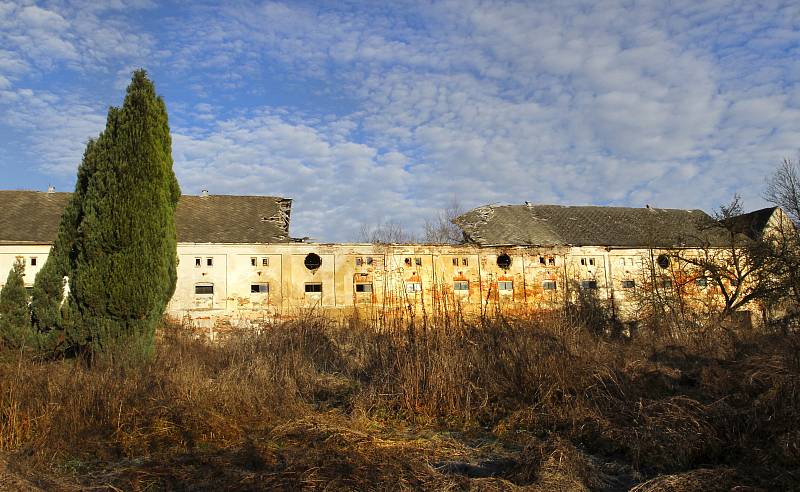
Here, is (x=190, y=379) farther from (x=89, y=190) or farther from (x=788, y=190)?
(x=788, y=190)

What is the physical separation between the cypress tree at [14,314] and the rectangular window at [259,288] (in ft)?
43.3

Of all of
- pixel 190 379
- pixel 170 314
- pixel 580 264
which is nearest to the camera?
pixel 190 379

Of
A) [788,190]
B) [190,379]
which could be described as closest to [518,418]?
[190,379]

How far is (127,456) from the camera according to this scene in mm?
6348

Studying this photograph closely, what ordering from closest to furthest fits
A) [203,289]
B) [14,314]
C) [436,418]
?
[436,418] → [14,314] → [203,289]

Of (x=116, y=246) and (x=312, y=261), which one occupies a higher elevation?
(x=312, y=261)

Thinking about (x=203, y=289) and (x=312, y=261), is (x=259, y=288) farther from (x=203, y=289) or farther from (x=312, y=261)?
(x=312, y=261)

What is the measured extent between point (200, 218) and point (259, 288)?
5.40 meters

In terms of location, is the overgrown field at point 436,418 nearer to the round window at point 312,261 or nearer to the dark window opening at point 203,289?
the dark window opening at point 203,289

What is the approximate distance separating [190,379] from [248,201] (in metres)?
22.8

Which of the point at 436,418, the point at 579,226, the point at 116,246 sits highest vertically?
the point at 579,226

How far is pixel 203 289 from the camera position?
944 inches

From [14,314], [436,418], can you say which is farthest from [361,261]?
[436,418]

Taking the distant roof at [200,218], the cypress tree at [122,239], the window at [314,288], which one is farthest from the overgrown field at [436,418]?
the distant roof at [200,218]
